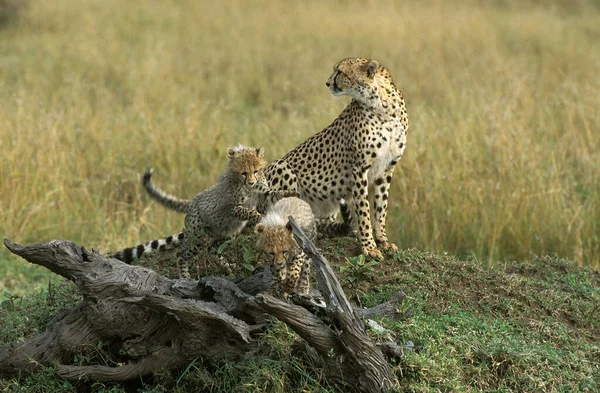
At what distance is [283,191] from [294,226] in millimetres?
1379

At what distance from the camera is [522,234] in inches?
239

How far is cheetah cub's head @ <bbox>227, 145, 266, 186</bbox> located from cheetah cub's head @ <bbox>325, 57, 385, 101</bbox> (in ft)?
1.66

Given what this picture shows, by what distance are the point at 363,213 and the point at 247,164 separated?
63 centimetres

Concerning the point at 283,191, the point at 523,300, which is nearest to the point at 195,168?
the point at 283,191

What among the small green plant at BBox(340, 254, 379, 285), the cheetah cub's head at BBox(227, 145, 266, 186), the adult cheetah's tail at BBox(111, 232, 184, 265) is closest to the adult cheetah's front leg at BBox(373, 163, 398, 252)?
the small green plant at BBox(340, 254, 379, 285)

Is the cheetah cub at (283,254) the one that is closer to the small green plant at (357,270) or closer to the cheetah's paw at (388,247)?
the small green plant at (357,270)

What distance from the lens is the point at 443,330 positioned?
3934 mm

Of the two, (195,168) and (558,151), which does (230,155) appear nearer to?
(195,168)

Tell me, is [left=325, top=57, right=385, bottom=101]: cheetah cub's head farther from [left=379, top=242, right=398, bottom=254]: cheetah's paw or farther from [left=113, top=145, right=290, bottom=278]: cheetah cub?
[left=379, top=242, right=398, bottom=254]: cheetah's paw

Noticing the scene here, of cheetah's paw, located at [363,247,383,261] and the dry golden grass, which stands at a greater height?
the dry golden grass

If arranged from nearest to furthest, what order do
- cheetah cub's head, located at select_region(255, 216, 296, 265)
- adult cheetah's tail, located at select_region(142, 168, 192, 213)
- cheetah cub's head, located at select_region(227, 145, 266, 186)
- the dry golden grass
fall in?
cheetah cub's head, located at select_region(255, 216, 296, 265)
cheetah cub's head, located at select_region(227, 145, 266, 186)
adult cheetah's tail, located at select_region(142, 168, 192, 213)
the dry golden grass

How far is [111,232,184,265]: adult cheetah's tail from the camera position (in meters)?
4.78

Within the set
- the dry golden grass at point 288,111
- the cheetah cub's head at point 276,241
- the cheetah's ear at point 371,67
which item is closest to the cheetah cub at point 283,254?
the cheetah cub's head at point 276,241

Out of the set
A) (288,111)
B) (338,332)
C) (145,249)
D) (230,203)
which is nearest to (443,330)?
(338,332)
